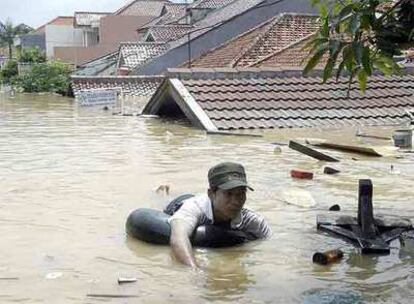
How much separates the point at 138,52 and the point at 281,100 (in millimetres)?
24400

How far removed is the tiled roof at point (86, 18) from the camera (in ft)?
219

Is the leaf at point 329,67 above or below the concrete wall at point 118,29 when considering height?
below

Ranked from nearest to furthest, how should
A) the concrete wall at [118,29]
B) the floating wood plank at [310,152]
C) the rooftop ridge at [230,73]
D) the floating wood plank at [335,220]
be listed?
the floating wood plank at [335,220]
the floating wood plank at [310,152]
the rooftop ridge at [230,73]
the concrete wall at [118,29]

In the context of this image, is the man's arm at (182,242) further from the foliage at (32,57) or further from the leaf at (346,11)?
the foliage at (32,57)

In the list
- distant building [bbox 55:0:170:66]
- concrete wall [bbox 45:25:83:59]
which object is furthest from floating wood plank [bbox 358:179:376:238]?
concrete wall [bbox 45:25:83:59]

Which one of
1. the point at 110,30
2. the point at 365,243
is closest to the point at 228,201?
the point at 365,243

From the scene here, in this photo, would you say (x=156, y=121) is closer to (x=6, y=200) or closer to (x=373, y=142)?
(x=373, y=142)

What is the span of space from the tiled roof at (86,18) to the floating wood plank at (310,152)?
5594 cm

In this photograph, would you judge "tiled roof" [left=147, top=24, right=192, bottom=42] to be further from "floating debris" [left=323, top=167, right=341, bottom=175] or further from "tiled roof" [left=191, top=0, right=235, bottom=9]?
"floating debris" [left=323, top=167, right=341, bottom=175]

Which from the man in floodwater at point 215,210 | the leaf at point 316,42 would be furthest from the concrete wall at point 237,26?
the leaf at point 316,42

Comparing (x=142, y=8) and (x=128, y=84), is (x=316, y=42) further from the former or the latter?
(x=142, y=8)

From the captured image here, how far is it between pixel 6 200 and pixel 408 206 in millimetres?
4513

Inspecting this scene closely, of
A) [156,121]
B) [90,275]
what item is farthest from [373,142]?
[90,275]

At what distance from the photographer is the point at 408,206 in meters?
7.73
